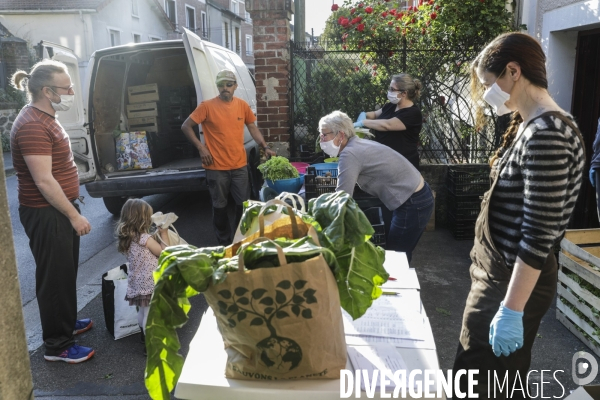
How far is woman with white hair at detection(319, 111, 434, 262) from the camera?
3627 millimetres

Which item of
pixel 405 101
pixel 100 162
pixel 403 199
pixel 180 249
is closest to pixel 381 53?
pixel 405 101

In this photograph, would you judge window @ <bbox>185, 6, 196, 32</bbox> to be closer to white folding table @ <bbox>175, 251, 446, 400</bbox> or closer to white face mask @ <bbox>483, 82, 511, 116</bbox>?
white face mask @ <bbox>483, 82, 511, 116</bbox>

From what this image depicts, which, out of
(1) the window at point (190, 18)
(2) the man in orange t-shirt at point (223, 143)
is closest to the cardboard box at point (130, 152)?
(2) the man in orange t-shirt at point (223, 143)

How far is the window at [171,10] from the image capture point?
31.0m

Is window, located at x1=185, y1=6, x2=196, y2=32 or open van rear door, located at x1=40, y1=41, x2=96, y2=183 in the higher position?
window, located at x1=185, y1=6, x2=196, y2=32

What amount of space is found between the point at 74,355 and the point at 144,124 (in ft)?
15.8

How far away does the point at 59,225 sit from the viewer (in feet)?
11.4

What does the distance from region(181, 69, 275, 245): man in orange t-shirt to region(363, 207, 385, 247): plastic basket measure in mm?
2168

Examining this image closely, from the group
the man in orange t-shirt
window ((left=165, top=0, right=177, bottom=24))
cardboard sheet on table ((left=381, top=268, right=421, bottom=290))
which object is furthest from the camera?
window ((left=165, top=0, right=177, bottom=24))

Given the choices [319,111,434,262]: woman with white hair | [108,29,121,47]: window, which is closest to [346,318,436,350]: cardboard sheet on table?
[319,111,434,262]: woman with white hair

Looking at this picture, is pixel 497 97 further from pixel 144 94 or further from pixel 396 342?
pixel 144 94

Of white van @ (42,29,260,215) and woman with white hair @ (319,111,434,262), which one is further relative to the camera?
white van @ (42,29,260,215)

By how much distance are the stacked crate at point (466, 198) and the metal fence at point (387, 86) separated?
74 centimetres

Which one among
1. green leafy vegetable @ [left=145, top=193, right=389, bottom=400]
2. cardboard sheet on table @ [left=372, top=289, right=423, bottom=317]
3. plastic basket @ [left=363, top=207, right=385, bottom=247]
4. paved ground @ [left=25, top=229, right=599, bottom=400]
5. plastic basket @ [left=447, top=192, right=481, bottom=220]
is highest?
green leafy vegetable @ [left=145, top=193, right=389, bottom=400]
